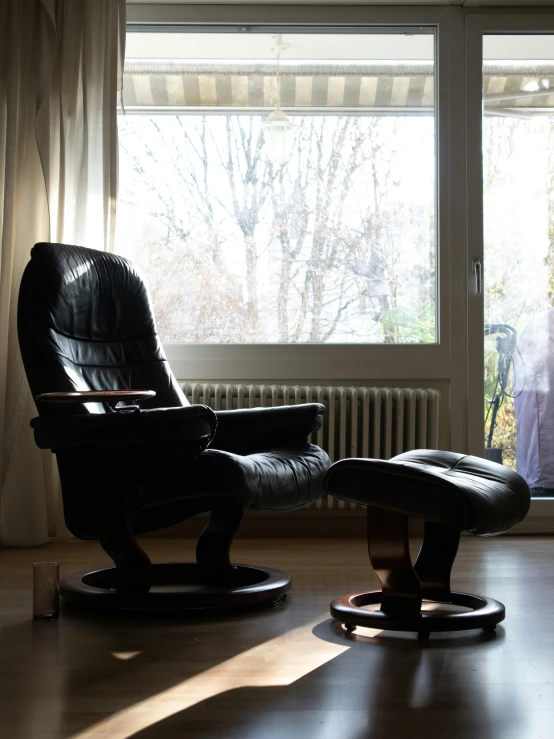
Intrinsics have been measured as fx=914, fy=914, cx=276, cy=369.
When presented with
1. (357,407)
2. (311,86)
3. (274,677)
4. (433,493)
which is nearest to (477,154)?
(311,86)

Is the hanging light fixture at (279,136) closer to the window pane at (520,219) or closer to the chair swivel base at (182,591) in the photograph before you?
the window pane at (520,219)

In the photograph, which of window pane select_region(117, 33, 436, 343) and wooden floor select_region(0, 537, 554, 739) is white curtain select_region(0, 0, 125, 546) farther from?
wooden floor select_region(0, 537, 554, 739)

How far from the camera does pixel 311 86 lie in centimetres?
410

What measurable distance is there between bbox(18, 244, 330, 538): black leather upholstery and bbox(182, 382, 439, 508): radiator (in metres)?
0.79

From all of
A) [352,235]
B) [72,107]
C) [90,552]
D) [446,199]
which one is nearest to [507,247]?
[446,199]

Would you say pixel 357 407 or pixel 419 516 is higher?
pixel 357 407

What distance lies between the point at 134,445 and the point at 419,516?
77 cm

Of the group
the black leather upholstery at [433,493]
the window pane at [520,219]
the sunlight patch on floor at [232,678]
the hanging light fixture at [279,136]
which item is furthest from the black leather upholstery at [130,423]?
the window pane at [520,219]

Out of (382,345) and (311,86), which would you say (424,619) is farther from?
(311,86)

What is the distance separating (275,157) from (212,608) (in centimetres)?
226

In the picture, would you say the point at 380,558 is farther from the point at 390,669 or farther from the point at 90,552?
the point at 90,552

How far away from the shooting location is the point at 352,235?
4074mm

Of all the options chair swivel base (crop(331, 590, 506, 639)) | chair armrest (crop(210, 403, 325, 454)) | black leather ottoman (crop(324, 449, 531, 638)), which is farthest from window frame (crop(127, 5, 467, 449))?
chair swivel base (crop(331, 590, 506, 639))

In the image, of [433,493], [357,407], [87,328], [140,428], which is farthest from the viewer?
[357,407]
